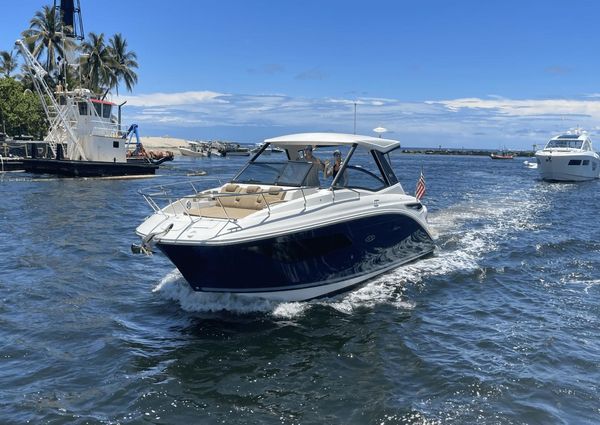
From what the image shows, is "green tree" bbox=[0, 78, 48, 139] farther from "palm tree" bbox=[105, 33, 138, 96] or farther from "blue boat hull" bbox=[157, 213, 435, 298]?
"blue boat hull" bbox=[157, 213, 435, 298]

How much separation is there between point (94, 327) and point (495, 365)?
613 cm

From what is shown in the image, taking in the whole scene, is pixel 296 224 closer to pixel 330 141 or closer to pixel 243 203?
pixel 243 203

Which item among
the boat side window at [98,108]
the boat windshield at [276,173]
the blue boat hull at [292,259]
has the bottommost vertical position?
the blue boat hull at [292,259]

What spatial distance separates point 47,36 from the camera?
2179 inches

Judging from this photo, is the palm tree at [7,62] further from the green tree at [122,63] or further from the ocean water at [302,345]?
the ocean water at [302,345]

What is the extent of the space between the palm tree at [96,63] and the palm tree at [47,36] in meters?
3.90

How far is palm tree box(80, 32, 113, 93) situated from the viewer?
60656 millimetres

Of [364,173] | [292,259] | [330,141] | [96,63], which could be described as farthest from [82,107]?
[292,259]

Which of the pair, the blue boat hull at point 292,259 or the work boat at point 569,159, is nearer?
the blue boat hull at point 292,259

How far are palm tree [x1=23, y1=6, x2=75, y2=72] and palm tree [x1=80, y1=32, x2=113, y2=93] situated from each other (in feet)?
12.8

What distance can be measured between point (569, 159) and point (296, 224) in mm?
40050

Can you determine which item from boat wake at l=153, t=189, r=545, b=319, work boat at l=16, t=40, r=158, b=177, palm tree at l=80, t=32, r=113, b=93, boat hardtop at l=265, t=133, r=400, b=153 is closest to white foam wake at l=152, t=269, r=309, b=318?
boat wake at l=153, t=189, r=545, b=319

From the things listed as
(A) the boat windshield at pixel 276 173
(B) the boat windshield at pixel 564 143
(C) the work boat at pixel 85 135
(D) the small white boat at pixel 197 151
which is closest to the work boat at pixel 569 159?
(B) the boat windshield at pixel 564 143

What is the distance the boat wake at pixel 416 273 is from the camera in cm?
881
